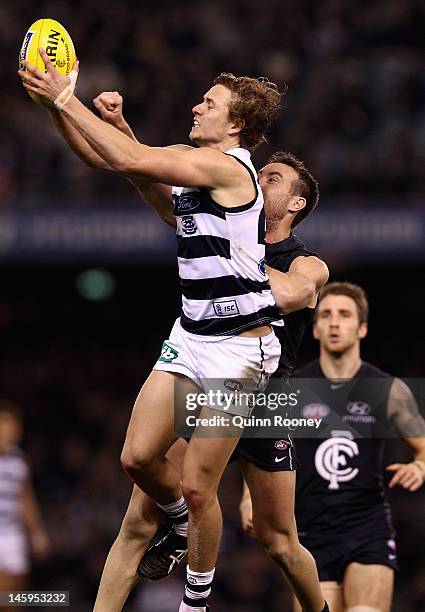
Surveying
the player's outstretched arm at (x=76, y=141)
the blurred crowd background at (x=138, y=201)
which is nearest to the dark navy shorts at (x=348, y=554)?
the player's outstretched arm at (x=76, y=141)

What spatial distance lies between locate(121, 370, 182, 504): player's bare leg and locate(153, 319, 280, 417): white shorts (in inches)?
3.8

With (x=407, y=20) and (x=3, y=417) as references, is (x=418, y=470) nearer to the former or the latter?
(x=3, y=417)

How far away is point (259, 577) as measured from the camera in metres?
11.7

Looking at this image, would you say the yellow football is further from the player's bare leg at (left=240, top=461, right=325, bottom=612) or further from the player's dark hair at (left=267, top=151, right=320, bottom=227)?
the player's bare leg at (left=240, top=461, right=325, bottom=612)

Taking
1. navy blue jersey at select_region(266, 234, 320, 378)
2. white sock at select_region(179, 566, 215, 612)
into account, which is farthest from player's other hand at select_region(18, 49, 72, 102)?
white sock at select_region(179, 566, 215, 612)

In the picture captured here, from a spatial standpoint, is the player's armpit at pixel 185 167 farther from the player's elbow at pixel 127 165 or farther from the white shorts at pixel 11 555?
the white shorts at pixel 11 555

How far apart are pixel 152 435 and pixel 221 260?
0.89 metres

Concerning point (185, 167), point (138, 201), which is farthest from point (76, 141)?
point (138, 201)

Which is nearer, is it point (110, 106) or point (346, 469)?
point (110, 106)

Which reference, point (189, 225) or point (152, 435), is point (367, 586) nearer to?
point (152, 435)

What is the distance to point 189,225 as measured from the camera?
5.46m

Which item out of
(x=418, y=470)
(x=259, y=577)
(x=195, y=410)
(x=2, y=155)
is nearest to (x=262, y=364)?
(x=195, y=410)

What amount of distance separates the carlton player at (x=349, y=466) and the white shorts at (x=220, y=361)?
68.6 inches

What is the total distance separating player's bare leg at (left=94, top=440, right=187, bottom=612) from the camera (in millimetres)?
5730
